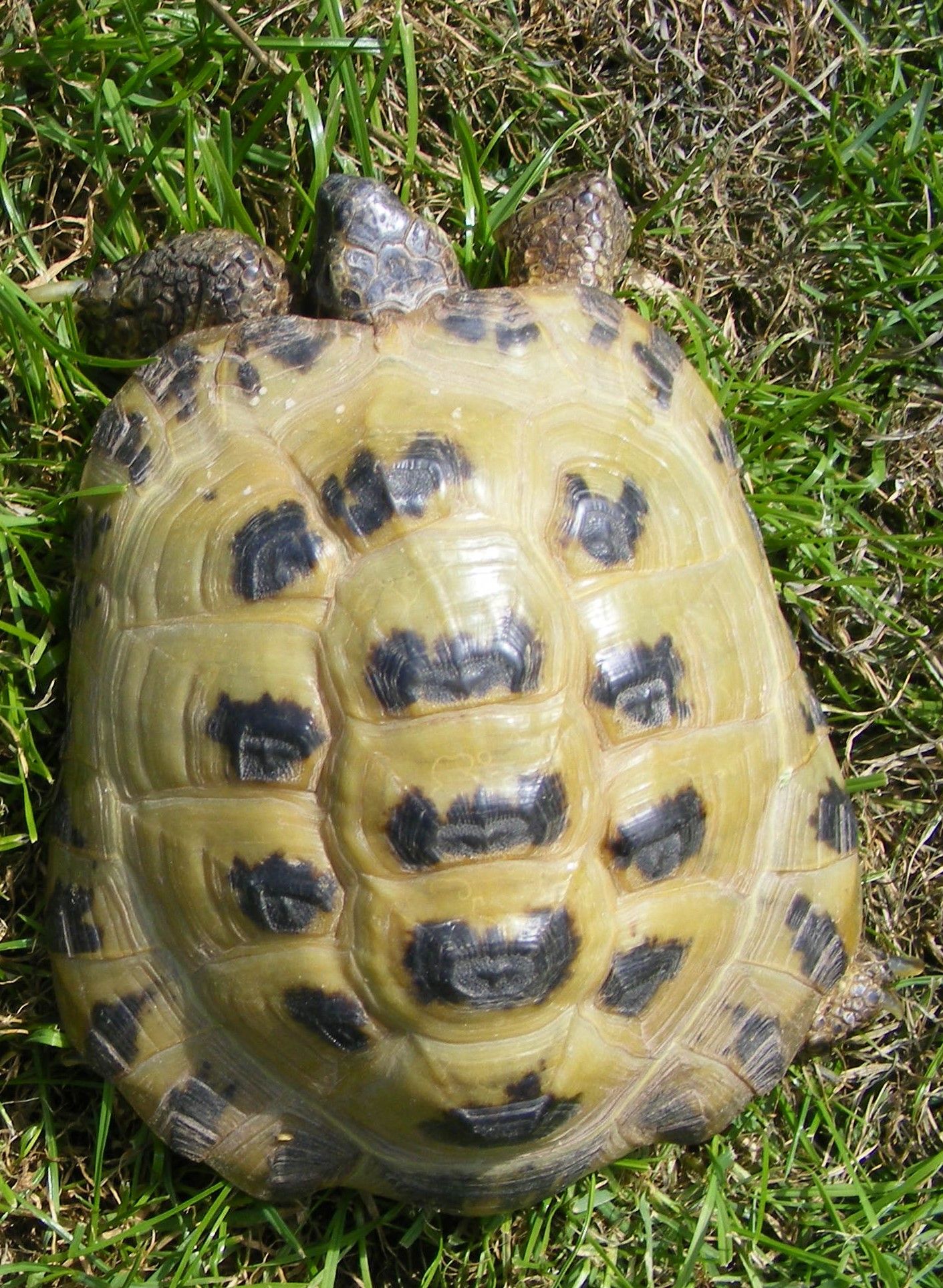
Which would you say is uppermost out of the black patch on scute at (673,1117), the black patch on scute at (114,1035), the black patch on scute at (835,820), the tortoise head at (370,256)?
the tortoise head at (370,256)

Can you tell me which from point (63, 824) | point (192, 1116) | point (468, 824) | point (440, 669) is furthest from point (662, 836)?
point (63, 824)

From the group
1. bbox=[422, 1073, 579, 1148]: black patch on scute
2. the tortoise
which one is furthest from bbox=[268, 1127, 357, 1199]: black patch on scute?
bbox=[422, 1073, 579, 1148]: black patch on scute

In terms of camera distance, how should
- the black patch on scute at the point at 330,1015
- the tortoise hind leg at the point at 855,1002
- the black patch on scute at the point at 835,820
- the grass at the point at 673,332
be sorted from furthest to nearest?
1. the tortoise hind leg at the point at 855,1002
2. the grass at the point at 673,332
3. the black patch on scute at the point at 835,820
4. the black patch on scute at the point at 330,1015

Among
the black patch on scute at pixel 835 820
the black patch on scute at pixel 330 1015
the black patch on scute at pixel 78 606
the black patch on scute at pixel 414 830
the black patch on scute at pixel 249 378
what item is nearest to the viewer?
the black patch on scute at pixel 414 830

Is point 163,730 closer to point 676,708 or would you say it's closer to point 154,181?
point 676,708

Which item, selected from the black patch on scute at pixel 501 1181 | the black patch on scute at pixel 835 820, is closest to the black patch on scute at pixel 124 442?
the black patch on scute at pixel 501 1181

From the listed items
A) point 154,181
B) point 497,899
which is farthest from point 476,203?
point 497,899

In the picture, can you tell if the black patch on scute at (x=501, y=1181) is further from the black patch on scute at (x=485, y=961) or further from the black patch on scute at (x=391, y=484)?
the black patch on scute at (x=391, y=484)
